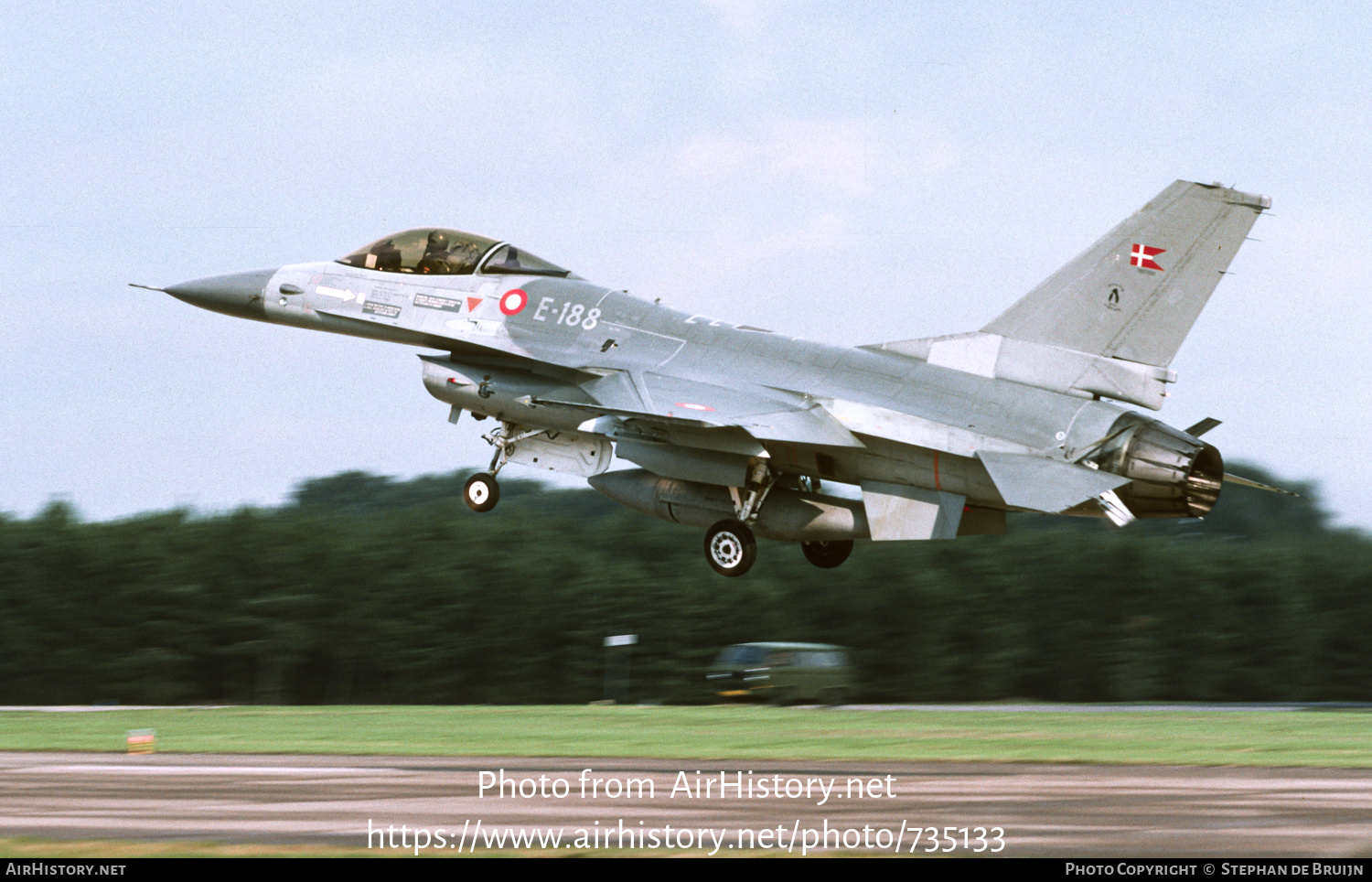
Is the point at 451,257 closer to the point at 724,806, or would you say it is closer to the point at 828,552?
the point at 828,552

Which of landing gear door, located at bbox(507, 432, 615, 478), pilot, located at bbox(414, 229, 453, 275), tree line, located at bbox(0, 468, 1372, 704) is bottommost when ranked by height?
landing gear door, located at bbox(507, 432, 615, 478)

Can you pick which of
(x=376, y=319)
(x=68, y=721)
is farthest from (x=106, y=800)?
(x=68, y=721)

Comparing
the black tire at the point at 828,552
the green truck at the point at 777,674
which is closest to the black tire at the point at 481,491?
the black tire at the point at 828,552

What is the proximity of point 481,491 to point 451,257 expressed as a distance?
3735mm

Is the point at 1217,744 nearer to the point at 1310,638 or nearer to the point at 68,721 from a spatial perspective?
the point at 68,721

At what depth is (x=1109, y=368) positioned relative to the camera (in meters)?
19.2

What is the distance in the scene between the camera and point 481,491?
68.1ft

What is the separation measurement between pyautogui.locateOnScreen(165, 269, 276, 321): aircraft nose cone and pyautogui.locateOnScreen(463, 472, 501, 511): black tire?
463cm

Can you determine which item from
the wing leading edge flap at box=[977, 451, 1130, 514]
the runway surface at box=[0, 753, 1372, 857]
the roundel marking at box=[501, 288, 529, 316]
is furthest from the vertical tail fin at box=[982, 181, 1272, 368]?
the roundel marking at box=[501, 288, 529, 316]

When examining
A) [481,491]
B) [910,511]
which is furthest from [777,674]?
[910,511]

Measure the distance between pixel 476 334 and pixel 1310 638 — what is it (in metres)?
57.7

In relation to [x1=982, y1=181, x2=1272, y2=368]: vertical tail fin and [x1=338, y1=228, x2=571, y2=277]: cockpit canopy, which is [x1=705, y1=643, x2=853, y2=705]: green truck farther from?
[x1=982, y1=181, x2=1272, y2=368]: vertical tail fin

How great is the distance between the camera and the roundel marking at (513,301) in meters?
21.7

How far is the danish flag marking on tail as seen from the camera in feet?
63.4
